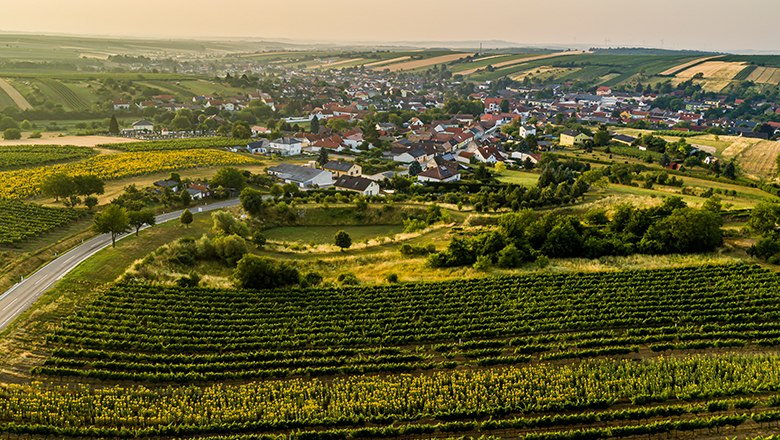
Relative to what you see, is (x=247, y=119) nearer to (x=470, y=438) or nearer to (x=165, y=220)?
(x=165, y=220)

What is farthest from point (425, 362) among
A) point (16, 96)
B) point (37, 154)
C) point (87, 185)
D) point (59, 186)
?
point (16, 96)

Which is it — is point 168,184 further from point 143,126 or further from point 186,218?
point 143,126

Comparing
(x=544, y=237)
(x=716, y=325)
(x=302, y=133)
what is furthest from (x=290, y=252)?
(x=302, y=133)

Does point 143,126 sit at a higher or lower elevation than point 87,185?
lower

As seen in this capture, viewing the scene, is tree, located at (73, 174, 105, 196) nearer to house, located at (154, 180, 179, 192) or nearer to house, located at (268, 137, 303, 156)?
house, located at (154, 180, 179, 192)

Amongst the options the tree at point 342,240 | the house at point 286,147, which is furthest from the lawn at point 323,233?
the house at point 286,147

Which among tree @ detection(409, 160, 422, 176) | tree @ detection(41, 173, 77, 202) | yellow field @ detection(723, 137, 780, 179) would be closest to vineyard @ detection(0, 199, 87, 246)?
tree @ detection(41, 173, 77, 202)

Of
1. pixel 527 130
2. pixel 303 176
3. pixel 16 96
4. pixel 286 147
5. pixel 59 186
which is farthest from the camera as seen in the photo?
pixel 16 96
